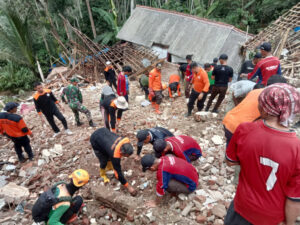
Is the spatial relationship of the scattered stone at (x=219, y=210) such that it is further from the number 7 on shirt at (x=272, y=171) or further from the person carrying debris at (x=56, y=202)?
the person carrying debris at (x=56, y=202)

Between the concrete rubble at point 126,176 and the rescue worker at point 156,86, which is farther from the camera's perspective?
the rescue worker at point 156,86

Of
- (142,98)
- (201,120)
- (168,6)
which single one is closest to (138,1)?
(168,6)

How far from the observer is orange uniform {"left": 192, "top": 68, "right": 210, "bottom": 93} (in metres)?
5.50

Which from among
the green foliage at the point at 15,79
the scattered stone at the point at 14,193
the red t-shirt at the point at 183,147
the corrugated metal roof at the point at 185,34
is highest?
the corrugated metal roof at the point at 185,34

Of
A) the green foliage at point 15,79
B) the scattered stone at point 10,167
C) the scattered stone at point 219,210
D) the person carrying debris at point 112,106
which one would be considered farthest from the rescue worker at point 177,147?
the green foliage at point 15,79

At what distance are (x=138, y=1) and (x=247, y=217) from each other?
21.1 metres

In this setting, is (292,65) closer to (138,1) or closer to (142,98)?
(142,98)

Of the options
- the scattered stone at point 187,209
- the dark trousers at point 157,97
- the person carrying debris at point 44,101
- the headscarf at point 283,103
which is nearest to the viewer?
the headscarf at point 283,103

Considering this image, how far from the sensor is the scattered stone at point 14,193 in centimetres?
414

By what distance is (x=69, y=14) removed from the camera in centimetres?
1733

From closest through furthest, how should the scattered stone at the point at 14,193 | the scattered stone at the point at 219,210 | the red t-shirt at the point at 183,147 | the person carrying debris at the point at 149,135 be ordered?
the scattered stone at the point at 219,210
the red t-shirt at the point at 183,147
the person carrying debris at the point at 149,135
the scattered stone at the point at 14,193

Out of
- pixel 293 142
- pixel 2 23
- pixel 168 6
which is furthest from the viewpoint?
pixel 168 6

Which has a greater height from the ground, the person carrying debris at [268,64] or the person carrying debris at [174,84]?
the person carrying debris at [268,64]

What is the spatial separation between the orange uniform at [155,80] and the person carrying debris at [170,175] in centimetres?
411
